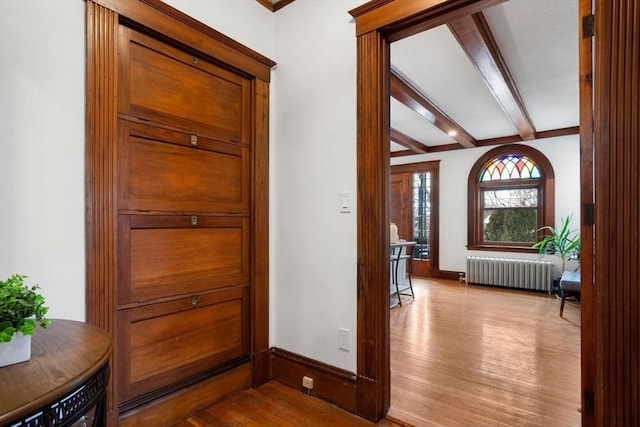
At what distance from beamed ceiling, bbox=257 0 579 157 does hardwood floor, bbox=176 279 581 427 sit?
8.14ft

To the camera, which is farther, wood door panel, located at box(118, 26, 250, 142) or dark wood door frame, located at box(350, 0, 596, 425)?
dark wood door frame, located at box(350, 0, 596, 425)

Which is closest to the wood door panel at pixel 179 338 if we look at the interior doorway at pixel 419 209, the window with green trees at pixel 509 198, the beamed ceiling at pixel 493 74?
the beamed ceiling at pixel 493 74

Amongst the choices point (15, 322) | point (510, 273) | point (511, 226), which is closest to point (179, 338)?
point (15, 322)

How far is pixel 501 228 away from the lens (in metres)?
5.88

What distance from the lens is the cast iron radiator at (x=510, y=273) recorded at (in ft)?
17.0

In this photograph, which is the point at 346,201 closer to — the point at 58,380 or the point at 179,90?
the point at 179,90

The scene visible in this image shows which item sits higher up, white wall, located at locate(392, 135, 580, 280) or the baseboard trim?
white wall, located at locate(392, 135, 580, 280)

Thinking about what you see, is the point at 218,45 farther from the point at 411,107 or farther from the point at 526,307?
the point at 526,307

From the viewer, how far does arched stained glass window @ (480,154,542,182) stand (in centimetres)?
557

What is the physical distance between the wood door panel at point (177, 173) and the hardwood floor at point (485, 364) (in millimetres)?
1652

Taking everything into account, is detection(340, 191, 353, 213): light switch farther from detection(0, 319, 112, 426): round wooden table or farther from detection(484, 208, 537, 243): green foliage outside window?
detection(484, 208, 537, 243): green foliage outside window

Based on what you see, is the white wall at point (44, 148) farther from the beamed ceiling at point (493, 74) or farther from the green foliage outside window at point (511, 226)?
the green foliage outside window at point (511, 226)

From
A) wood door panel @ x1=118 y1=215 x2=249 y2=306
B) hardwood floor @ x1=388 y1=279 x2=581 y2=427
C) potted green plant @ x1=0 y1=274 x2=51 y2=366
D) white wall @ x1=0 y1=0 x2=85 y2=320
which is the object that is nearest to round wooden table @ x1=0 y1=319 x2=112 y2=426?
potted green plant @ x1=0 y1=274 x2=51 y2=366

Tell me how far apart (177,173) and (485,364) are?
266 cm
